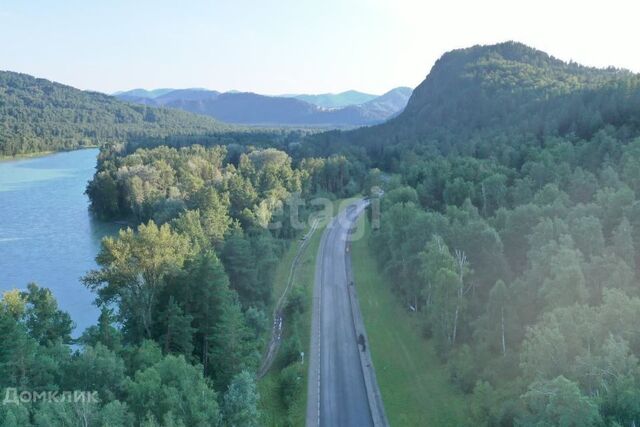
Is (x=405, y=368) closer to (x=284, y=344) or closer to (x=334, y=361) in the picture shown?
(x=334, y=361)

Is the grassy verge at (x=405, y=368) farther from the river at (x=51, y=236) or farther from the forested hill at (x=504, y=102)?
the forested hill at (x=504, y=102)

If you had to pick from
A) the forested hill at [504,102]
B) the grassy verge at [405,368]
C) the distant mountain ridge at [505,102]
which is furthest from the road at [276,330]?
the forested hill at [504,102]

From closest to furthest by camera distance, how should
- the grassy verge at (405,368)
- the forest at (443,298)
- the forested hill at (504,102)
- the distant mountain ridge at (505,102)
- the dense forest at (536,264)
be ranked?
the dense forest at (536,264) < the forest at (443,298) < the grassy verge at (405,368) < the forested hill at (504,102) < the distant mountain ridge at (505,102)

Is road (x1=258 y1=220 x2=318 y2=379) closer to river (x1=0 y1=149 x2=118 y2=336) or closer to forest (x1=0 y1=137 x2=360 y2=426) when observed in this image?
forest (x1=0 y1=137 x2=360 y2=426)

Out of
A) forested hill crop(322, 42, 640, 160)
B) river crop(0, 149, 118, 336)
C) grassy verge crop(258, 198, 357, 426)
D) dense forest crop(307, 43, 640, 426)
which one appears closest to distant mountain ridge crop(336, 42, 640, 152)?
forested hill crop(322, 42, 640, 160)

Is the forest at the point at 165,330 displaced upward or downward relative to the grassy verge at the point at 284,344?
upward

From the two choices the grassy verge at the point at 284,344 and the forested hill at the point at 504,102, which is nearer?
the grassy verge at the point at 284,344

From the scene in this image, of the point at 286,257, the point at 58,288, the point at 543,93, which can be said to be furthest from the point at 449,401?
the point at 543,93

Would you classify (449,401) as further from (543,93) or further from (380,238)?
(543,93)
